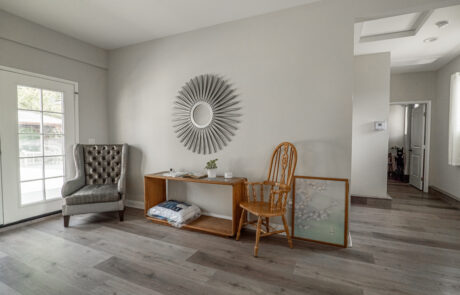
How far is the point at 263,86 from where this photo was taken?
8.48 ft

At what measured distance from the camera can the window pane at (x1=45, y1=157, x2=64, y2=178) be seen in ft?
9.95

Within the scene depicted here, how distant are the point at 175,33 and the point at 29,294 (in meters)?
3.20

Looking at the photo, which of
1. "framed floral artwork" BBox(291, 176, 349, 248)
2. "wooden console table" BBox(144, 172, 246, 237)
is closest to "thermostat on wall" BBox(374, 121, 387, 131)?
"framed floral artwork" BBox(291, 176, 349, 248)

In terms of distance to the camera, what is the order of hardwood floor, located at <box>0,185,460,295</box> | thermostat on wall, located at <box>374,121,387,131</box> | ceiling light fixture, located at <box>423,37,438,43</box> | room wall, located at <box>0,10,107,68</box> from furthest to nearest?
1. thermostat on wall, located at <box>374,121,387,131</box>
2. ceiling light fixture, located at <box>423,37,438,43</box>
3. room wall, located at <box>0,10,107,68</box>
4. hardwood floor, located at <box>0,185,460,295</box>

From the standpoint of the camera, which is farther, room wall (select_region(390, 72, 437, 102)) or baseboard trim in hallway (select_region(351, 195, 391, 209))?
room wall (select_region(390, 72, 437, 102))

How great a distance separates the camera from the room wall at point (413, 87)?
459 centimetres

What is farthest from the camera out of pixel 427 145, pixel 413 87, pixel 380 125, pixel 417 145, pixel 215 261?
pixel 417 145

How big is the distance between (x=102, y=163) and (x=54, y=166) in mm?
606

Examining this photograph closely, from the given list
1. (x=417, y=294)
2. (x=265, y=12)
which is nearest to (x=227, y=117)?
(x=265, y=12)

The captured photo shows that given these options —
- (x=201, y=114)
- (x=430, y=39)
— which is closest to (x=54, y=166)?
(x=201, y=114)

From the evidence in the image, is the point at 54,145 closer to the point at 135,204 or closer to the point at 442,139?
the point at 135,204

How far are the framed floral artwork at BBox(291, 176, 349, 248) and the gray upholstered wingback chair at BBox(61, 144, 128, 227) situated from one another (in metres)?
2.28

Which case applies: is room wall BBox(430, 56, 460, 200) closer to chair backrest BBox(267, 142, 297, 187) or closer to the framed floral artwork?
the framed floral artwork

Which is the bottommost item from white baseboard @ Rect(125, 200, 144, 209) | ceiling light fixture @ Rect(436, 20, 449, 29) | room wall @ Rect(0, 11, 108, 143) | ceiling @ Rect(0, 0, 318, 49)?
white baseboard @ Rect(125, 200, 144, 209)
